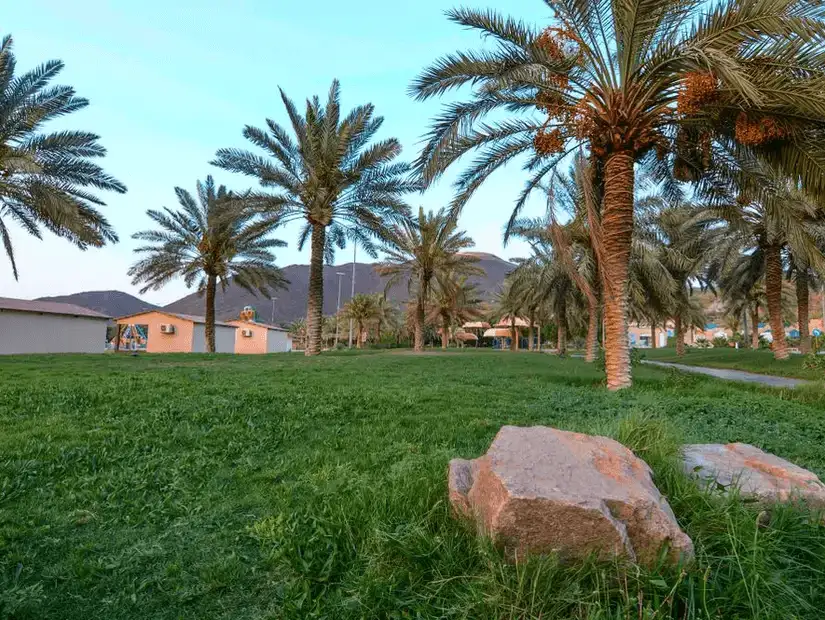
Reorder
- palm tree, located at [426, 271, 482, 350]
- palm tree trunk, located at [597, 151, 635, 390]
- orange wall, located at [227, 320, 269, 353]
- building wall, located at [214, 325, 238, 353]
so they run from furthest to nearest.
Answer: orange wall, located at [227, 320, 269, 353] < building wall, located at [214, 325, 238, 353] < palm tree, located at [426, 271, 482, 350] < palm tree trunk, located at [597, 151, 635, 390]

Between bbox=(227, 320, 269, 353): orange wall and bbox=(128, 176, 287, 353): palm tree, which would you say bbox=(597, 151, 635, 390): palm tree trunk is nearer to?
bbox=(128, 176, 287, 353): palm tree

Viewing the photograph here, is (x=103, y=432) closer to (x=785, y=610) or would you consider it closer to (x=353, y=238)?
(x=785, y=610)

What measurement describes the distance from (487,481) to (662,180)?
1138 cm

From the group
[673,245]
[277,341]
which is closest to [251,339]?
[277,341]

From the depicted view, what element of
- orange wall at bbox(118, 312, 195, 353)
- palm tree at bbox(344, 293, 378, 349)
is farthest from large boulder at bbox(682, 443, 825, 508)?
palm tree at bbox(344, 293, 378, 349)

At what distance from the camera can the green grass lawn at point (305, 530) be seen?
194 centimetres

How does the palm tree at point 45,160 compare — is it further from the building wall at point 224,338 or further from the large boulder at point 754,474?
the building wall at point 224,338

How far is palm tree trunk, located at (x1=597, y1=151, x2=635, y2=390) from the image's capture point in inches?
357

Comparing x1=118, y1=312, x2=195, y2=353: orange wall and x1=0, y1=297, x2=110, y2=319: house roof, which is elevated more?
x1=0, y1=297, x2=110, y2=319: house roof

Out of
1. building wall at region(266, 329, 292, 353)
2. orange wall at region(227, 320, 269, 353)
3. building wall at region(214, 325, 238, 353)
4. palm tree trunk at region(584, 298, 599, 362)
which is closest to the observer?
palm tree trunk at region(584, 298, 599, 362)

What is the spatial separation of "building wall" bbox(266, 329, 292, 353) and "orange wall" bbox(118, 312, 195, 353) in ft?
24.6

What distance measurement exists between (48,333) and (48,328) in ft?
1.00

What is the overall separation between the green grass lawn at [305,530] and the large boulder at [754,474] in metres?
0.18

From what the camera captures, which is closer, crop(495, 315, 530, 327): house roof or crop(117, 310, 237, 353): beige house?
crop(117, 310, 237, 353): beige house
